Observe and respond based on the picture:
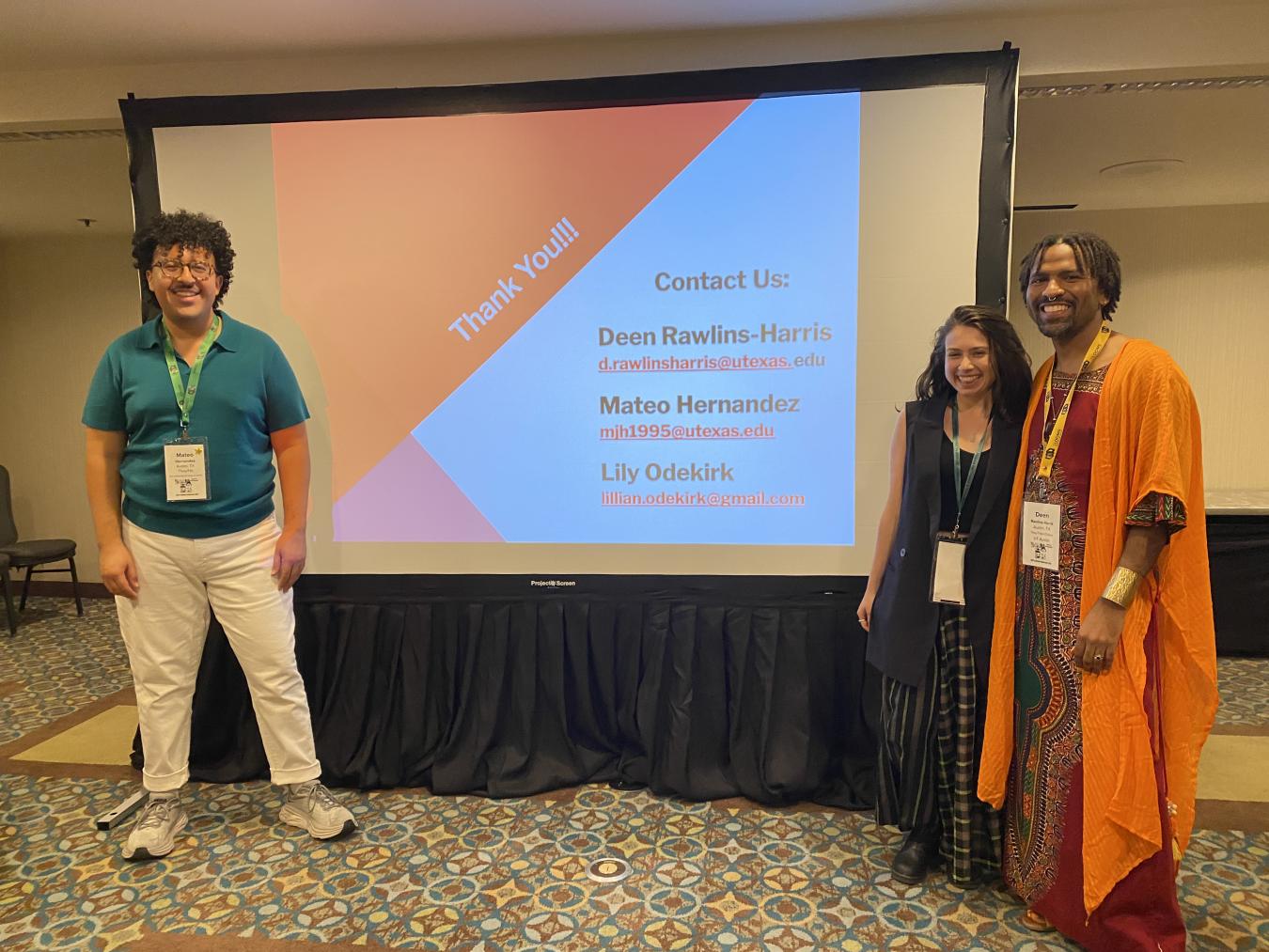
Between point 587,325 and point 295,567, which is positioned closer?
point 295,567

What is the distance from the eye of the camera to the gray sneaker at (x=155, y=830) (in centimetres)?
198

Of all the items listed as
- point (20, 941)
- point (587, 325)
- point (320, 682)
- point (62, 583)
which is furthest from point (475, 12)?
point (62, 583)

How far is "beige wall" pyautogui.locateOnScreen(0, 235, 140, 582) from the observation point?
4699 millimetres

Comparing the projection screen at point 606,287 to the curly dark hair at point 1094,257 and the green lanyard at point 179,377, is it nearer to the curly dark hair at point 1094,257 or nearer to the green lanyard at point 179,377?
the green lanyard at point 179,377

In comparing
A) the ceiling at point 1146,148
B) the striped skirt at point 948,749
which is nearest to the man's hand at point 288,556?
the striped skirt at point 948,749

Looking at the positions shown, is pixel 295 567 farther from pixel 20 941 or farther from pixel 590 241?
pixel 590 241

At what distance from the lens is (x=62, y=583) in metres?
4.81

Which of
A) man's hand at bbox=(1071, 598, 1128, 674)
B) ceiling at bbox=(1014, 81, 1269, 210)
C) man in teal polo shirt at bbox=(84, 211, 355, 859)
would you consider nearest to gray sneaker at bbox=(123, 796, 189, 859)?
man in teal polo shirt at bbox=(84, 211, 355, 859)

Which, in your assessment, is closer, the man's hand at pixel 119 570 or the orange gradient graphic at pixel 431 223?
the man's hand at pixel 119 570

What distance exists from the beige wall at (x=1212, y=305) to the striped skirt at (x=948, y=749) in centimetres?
346

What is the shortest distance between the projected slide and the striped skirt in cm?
59

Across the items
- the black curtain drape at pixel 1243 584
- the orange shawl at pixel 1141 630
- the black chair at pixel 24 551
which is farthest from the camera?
the black chair at pixel 24 551

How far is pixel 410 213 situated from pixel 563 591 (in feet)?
4.49

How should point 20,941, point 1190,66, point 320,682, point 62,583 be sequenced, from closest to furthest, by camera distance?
point 20,941 < point 1190,66 < point 320,682 < point 62,583
